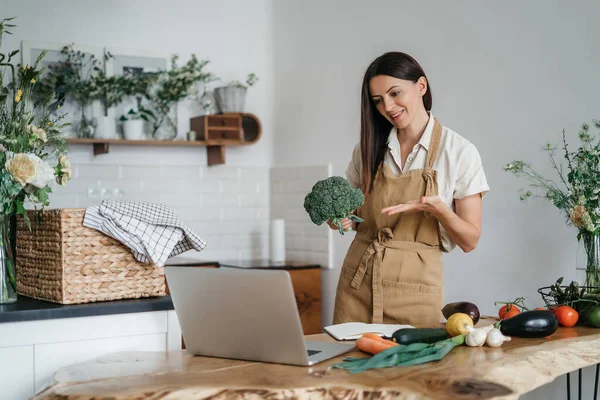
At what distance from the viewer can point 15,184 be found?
2.24 m

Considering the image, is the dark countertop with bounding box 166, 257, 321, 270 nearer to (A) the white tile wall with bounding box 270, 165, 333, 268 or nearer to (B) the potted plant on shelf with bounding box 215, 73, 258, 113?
(A) the white tile wall with bounding box 270, 165, 333, 268

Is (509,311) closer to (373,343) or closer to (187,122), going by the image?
(373,343)

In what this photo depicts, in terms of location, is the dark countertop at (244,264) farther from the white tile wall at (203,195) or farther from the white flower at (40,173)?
the white flower at (40,173)

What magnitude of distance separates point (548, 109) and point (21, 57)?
129 inches

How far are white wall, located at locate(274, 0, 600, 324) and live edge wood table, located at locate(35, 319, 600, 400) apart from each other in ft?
5.28

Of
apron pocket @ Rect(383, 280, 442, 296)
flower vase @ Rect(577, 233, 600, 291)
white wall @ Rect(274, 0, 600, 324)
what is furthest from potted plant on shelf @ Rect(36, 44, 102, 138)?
flower vase @ Rect(577, 233, 600, 291)

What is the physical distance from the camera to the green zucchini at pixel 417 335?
78.0 inches

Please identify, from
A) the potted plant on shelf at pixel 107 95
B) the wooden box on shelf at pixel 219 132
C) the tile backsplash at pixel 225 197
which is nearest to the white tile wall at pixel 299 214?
the tile backsplash at pixel 225 197

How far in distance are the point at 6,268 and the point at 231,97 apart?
3159 millimetres

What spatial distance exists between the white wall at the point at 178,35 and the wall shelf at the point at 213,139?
0.28 ft

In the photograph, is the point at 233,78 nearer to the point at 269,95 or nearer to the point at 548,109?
the point at 269,95

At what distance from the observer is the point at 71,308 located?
2.26 meters

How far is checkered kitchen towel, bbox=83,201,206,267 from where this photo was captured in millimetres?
2363

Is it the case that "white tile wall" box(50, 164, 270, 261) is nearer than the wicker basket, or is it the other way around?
the wicker basket
